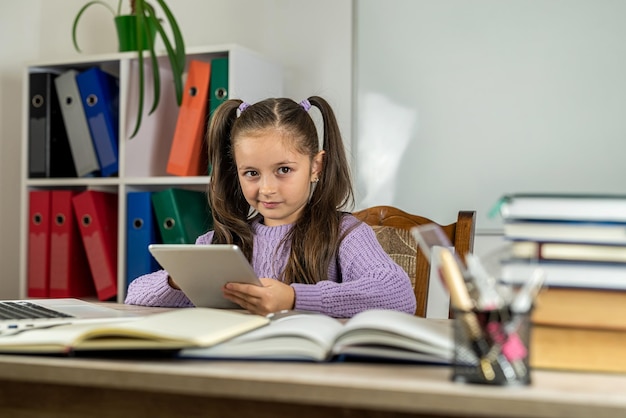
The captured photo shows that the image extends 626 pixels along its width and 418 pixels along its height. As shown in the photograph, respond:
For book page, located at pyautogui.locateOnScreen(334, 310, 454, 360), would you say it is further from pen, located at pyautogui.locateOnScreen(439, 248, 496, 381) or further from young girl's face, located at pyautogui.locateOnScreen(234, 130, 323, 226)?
young girl's face, located at pyautogui.locateOnScreen(234, 130, 323, 226)

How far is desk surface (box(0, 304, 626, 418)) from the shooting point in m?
→ 0.53

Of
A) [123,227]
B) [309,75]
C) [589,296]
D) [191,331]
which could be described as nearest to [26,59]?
[123,227]

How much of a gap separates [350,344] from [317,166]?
1053 millimetres

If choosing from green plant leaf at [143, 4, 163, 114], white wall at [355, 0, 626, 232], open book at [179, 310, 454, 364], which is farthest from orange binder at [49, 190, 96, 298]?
open book at [179, 310, 454, 364]

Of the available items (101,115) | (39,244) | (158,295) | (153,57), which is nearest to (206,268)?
(158,295)

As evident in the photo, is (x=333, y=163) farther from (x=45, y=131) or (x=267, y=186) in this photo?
(x=45, y=131)

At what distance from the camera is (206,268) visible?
1.18m

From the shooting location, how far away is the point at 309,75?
2701 millimetres

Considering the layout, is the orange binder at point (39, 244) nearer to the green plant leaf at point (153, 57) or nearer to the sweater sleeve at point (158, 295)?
the green plant leaf at point (153, 57)

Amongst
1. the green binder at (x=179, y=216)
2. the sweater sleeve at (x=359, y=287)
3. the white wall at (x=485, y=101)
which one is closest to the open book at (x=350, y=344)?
the sweater sleeve at (x=359, y=287)

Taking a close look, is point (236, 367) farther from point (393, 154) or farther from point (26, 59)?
point (26, 59)

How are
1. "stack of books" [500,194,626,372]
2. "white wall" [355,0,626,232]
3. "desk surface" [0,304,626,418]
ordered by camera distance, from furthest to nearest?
"white wall" [355,0,626,232] → "stack of books" [500,194,626,372] → "desk surface" [0,304,626,418]

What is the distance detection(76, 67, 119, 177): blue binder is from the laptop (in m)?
1.46

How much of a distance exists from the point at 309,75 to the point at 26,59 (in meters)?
1.15
